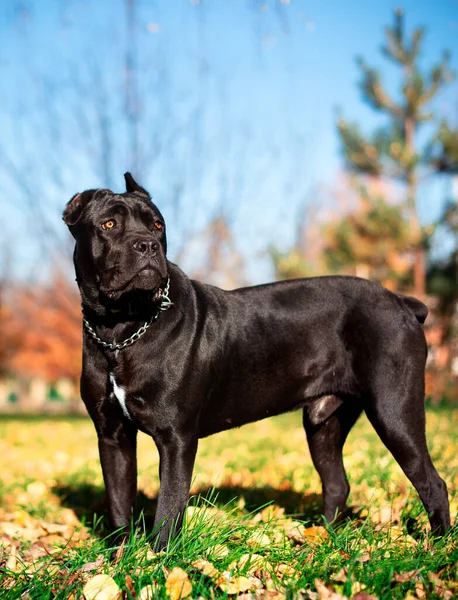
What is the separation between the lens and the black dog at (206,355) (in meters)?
3.14

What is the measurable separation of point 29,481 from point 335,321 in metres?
3.34

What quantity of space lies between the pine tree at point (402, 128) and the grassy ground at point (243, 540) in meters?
11.1

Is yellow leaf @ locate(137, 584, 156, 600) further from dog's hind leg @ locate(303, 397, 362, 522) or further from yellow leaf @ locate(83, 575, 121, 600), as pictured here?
dog's hind leg @ locate(303, 397, 362, 522)

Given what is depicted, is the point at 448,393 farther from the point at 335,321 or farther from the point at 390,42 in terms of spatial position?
the point at 335,321

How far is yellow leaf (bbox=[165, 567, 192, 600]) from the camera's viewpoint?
2301 millimetres

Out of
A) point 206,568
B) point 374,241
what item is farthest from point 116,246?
point 374,241

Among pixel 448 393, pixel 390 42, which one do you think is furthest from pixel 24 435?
pixel 390 42

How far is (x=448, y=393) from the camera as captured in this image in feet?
46.3

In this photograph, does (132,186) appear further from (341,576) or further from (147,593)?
(341,576)

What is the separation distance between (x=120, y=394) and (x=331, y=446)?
5.01ft

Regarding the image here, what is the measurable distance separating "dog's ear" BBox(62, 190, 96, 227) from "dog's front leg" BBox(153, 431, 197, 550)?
128cm

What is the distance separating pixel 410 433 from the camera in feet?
11.0

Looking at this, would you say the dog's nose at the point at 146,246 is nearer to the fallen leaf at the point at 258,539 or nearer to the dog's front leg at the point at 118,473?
the dog's front leg at the point at 118,473

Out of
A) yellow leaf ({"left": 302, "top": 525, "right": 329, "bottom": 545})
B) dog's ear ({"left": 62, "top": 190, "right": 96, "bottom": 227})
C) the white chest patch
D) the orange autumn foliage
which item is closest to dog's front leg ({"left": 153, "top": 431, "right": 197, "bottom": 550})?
the white chest patch
